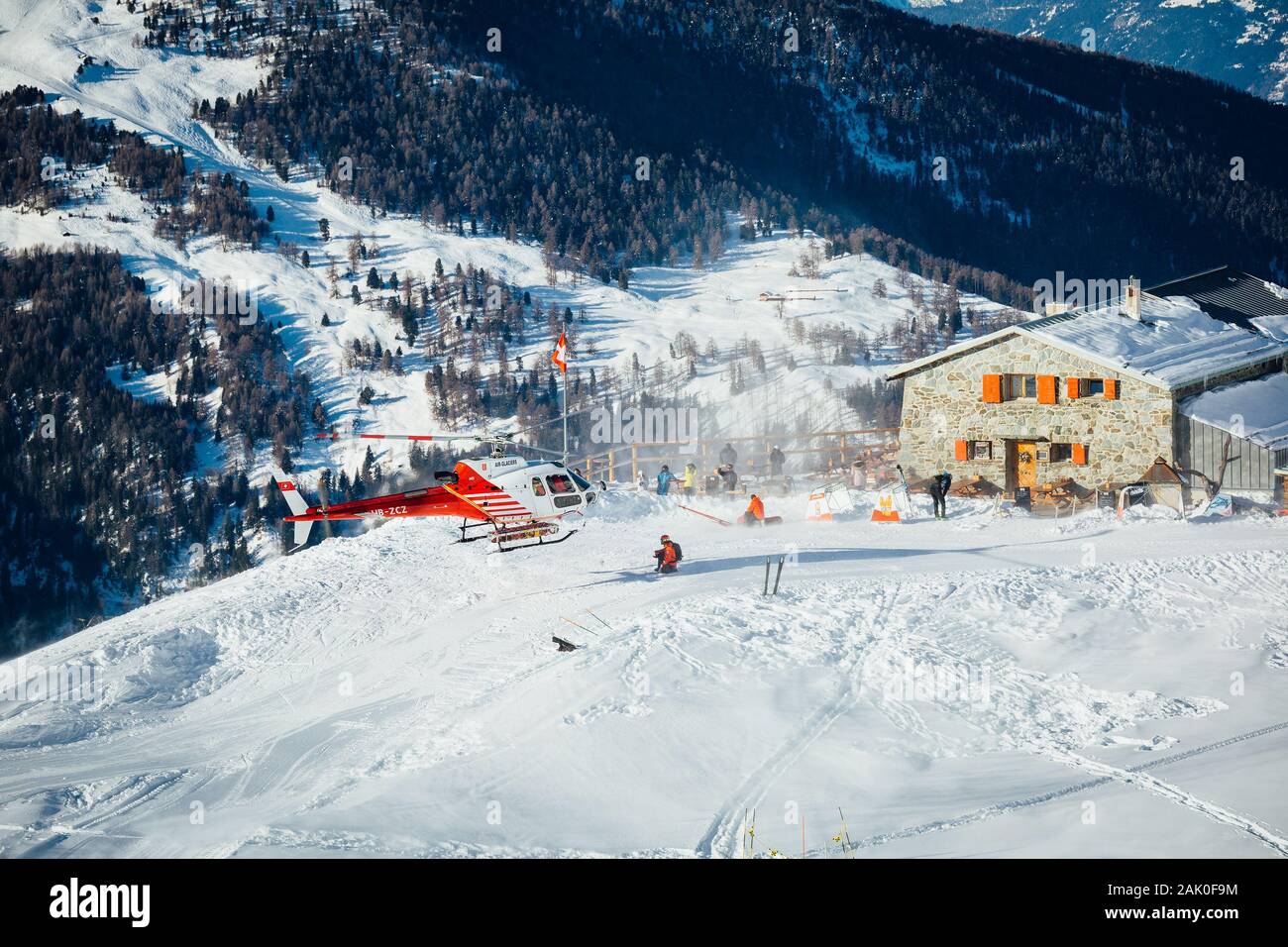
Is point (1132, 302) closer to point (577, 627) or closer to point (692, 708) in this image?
point (577, 627)

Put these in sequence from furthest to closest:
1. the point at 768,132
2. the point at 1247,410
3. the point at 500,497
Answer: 1. the point at 768,132
2. the point at 1247,410
3. the point at 500,497

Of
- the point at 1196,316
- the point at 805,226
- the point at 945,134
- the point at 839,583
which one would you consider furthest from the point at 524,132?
the point at 839,583

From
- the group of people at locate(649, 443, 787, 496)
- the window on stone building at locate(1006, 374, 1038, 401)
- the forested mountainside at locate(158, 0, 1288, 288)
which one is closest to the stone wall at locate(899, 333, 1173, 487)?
the window on stone building at locate(1006, 374, 1038, 401)

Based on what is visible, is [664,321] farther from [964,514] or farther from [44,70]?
[44,70]

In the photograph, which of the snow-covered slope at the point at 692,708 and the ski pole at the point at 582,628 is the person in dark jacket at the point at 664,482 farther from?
the ski pole at the point at 582,628

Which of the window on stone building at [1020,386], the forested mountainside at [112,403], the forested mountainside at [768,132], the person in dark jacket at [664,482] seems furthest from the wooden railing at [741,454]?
the forested mountainside at [768,132]

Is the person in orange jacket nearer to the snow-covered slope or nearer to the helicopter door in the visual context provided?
the snow-covered slope

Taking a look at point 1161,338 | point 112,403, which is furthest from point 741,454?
point 112,403
